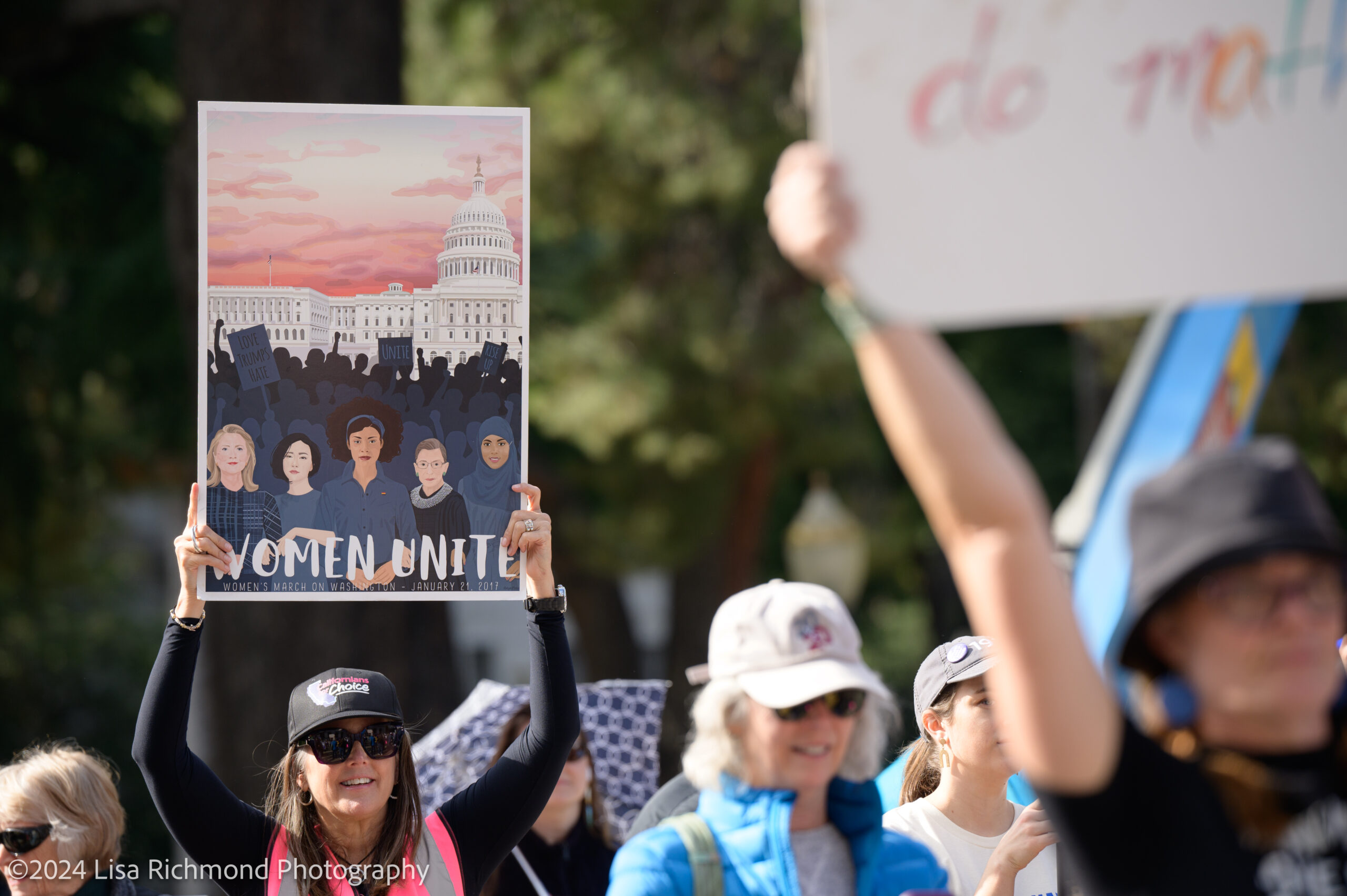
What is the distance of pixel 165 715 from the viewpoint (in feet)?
8.29

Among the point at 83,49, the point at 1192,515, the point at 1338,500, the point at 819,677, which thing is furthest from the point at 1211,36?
the point at 1338,500

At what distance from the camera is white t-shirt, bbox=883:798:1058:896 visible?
107 inches

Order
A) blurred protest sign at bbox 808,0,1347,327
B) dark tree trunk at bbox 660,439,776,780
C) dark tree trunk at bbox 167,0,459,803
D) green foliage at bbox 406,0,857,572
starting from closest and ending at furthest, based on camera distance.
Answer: blurred protest sign at bbox 808,0,1347,327 → dark tree trunk at bbox 167,0,459,803 → green foliage at bbox 406,0,857,572 → dark tree trunk at bbox 660,439,776,780

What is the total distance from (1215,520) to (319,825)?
1.82m

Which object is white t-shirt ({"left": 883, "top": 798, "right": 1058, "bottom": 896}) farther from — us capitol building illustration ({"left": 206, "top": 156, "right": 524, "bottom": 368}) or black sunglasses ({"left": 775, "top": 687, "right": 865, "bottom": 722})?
us capitol building illustration ({"left": 206, "top": 156, "right": 524, "bottom": 368})

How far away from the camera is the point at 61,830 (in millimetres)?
2838

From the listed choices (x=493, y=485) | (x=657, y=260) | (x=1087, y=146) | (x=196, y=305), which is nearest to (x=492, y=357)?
(x=493, y=485)

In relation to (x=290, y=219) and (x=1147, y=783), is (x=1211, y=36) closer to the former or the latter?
(x=1147, y=783)

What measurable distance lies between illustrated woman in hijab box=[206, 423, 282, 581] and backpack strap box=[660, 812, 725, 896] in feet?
3.55

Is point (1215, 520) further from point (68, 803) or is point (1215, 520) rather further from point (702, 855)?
point (68, 803)

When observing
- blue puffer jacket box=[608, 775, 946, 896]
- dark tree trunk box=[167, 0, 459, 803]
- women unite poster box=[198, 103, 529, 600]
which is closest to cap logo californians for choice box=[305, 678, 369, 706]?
women unite poster box=[198, 103, 529, 600]

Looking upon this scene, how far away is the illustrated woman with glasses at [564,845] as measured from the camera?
349 centimetres

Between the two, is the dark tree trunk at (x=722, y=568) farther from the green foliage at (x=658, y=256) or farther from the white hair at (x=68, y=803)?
the white hair at (x=68, y=803)

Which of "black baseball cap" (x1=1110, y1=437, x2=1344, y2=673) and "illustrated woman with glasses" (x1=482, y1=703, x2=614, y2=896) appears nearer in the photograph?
"black baseball cap" (x1=1110, y1=437, x2=1344, y2=673)
